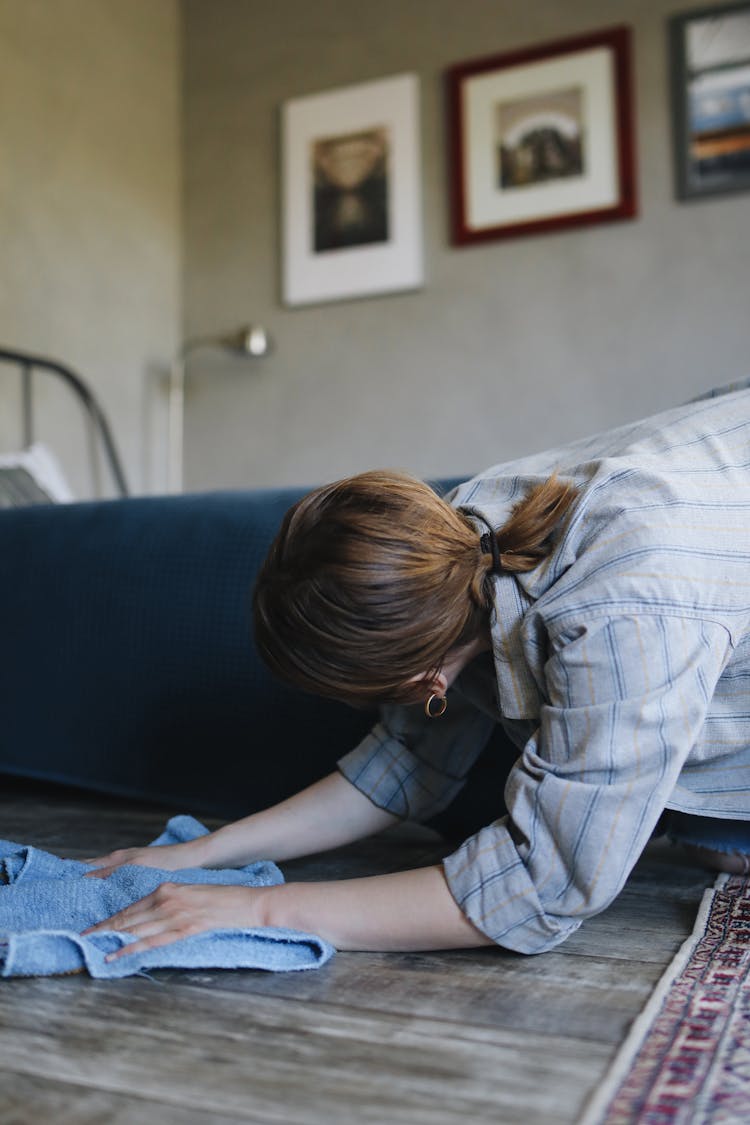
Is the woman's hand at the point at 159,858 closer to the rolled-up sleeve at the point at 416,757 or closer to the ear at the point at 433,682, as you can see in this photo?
the rolled-up sleeve at the point at 416,757

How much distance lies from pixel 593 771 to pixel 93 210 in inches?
126

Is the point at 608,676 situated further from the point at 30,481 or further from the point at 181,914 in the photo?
the point at 30,481

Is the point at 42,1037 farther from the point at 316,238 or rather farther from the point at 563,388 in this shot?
the point at 316,238

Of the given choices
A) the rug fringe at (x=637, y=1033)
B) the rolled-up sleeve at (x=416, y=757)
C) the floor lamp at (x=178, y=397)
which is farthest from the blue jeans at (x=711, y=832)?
the floor lamp at (x=178, y=397)

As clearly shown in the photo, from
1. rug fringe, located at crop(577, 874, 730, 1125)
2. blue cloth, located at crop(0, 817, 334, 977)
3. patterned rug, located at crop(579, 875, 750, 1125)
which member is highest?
blue cloth, located at crop(0, 817, 334, 977)

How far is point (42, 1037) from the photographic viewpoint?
741 millimetres

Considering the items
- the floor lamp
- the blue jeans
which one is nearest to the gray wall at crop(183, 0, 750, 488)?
the floor lamp

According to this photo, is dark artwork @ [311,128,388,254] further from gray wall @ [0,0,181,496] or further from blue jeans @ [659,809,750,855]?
blue jeans @ [659,809,750,855]

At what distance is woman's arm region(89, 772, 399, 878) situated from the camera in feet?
3.64

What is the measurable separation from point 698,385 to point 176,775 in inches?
88.1

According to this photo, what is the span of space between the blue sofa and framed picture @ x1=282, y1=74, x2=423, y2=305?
7.15ft

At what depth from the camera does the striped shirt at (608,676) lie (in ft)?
2.64

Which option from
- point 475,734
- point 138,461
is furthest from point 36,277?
point 475,734

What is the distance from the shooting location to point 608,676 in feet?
2.63
